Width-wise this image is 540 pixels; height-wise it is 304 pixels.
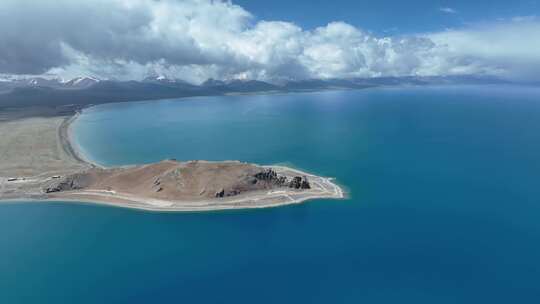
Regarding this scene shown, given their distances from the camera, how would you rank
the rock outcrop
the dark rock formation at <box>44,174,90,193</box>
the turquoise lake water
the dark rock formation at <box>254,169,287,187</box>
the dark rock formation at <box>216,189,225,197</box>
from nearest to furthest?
the turquoise lake water, the dark rock formation at <box>216,189,225,197</box>, the rock outcrop, the dark rock formation at <box>254,169,287,187</box>, the dark rock formation at <box>44,174,90,193</box>

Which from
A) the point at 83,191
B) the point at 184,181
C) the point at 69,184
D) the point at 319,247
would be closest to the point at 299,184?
the point at 319,247

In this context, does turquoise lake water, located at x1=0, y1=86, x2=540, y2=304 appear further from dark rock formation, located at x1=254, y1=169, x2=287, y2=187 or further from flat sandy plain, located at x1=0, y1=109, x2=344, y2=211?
dark rock formation, located at x1=254, y1=169, x2=287, y2=187

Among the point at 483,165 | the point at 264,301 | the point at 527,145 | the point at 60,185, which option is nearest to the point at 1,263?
the point at 60,185

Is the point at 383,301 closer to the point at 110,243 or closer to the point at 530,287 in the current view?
the point at 530,287

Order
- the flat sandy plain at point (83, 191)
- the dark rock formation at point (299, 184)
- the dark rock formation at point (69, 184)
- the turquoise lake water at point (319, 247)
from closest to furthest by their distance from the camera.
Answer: the turquoise lake water at point (319, 247) < the flat sandy plain at point (83, 191) < the dark rock formation at point (299, 184) < the dark rock formation at point (69, 184)

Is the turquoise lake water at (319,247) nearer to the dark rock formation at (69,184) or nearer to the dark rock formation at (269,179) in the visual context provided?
the dark rock formation at (69,184)

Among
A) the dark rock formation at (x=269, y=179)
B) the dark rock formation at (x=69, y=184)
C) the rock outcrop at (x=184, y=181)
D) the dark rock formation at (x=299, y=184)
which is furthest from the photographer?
the dark rock formation at (x=69, y=184)

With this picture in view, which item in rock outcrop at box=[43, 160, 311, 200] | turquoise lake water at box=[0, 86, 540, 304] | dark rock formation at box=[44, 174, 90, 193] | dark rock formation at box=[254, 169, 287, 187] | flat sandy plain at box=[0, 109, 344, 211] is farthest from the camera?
dark rock formation at box=[44, 174, 90, 193]

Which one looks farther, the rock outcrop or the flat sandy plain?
the rock outcrop

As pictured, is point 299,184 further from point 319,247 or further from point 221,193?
point 319,247

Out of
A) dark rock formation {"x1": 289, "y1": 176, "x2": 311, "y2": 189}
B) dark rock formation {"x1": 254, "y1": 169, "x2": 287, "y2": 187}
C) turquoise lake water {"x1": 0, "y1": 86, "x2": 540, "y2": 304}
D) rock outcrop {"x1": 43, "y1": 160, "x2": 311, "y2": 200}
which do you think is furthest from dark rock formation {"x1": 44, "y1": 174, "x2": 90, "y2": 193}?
dark rock formation {"x1": 289, "y1": 176, "x2": 311, "y2": 189}

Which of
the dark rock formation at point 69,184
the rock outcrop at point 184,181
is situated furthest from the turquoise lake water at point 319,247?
the rock outcrop at point 184,181
